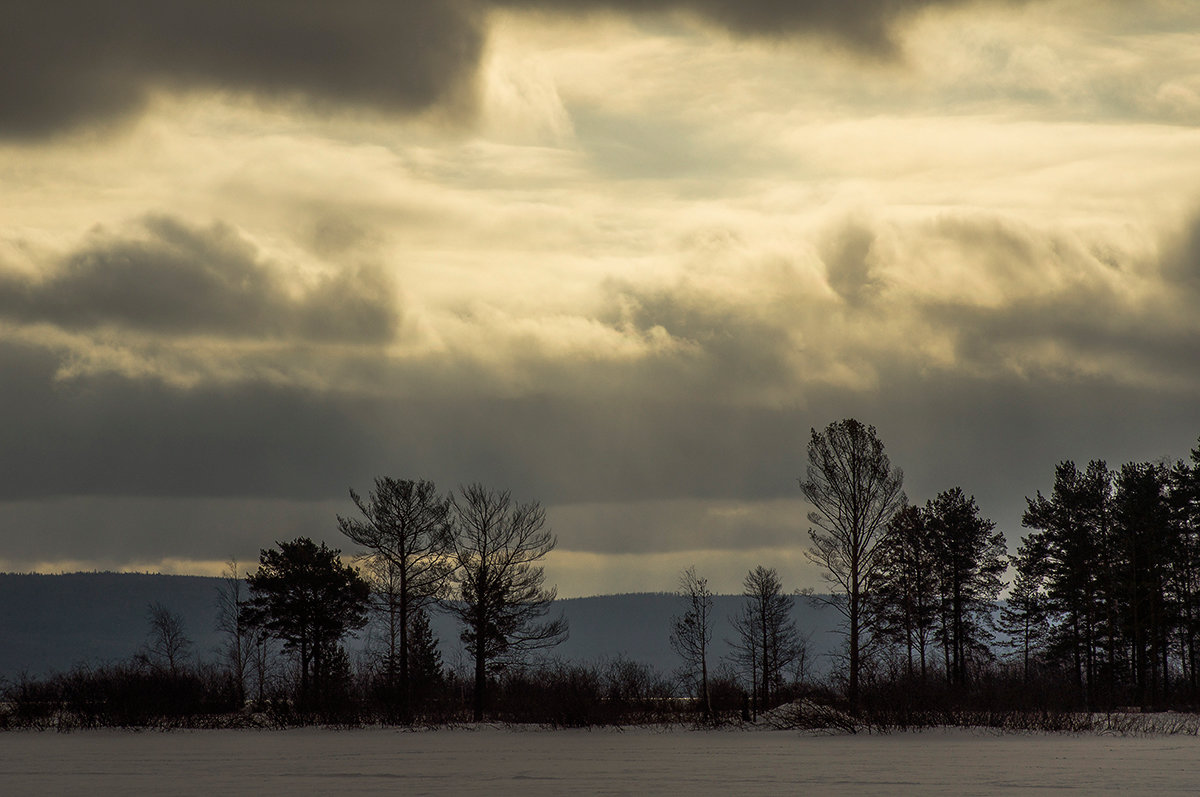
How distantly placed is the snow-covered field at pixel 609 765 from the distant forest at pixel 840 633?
837 centimetres

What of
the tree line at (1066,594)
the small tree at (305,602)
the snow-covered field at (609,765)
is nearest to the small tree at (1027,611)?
the tree line at (1066,594)

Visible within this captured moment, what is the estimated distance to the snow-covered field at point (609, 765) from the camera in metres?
27.8

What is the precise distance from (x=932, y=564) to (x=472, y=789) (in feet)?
171

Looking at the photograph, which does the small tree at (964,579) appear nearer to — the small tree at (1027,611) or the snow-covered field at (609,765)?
the small tree at (1027,611)

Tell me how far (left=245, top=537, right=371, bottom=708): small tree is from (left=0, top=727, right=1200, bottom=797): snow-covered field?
24.6 m

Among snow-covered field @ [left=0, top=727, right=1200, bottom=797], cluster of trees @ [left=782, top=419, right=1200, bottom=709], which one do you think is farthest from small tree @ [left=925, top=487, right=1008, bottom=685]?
snow-covered field @ [left=0, top=727, right=1200, bottom=797]

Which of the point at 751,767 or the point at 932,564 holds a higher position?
the point at 932,564

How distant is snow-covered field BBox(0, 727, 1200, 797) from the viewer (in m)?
27.8

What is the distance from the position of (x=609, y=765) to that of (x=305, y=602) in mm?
46242

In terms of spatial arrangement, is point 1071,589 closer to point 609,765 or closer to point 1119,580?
point 1119,580

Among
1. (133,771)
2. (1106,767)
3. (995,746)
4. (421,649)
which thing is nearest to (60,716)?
(421,649)

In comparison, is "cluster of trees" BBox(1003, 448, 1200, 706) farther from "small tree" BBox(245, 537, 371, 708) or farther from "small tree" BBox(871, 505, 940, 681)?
"small tree" BBox(245, 537, 371, 708)

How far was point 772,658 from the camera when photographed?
8194 centimetres

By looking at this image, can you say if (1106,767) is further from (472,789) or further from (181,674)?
(181,674)
